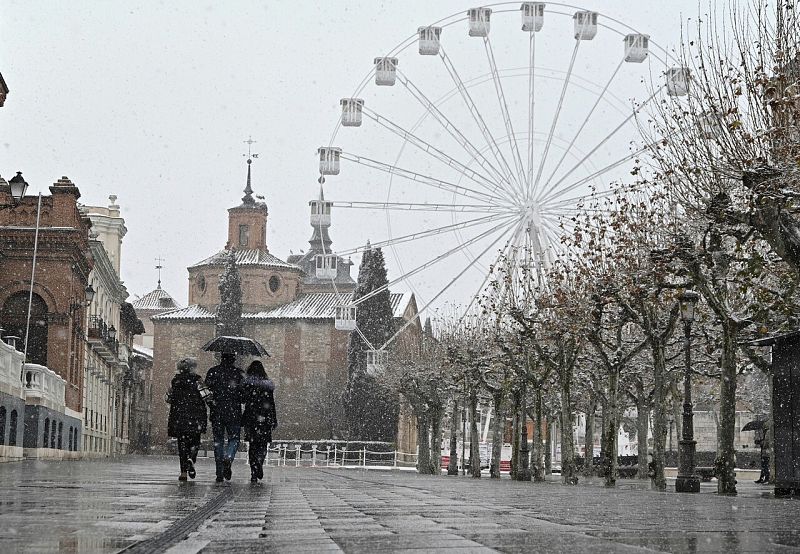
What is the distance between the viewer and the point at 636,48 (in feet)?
131

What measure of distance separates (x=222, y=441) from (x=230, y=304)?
82.1m

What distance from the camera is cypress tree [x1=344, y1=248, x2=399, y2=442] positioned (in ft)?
289

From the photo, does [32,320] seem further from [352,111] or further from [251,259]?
[251,259]

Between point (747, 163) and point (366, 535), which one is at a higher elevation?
point (747, 163)

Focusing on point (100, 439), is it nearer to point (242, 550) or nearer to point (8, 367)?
point (8, 367)

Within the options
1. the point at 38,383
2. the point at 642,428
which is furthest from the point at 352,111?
the point at 642,428

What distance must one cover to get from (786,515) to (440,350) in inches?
1911

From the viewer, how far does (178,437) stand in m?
17.8

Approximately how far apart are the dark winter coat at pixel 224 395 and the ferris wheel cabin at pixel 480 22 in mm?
26438

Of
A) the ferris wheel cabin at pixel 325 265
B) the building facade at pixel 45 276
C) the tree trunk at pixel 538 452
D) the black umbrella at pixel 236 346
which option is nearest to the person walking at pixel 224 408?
the black umbrella at pixel 236 346

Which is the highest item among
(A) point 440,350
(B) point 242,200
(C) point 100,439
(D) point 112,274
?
(B) point 242,200

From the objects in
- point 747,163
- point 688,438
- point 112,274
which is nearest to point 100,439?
point 112,274

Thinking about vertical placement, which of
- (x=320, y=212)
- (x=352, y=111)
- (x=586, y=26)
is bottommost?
(x=320, y=212)

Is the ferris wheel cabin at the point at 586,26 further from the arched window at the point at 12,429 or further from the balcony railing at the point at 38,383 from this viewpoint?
the arched window at the point at 12,429
